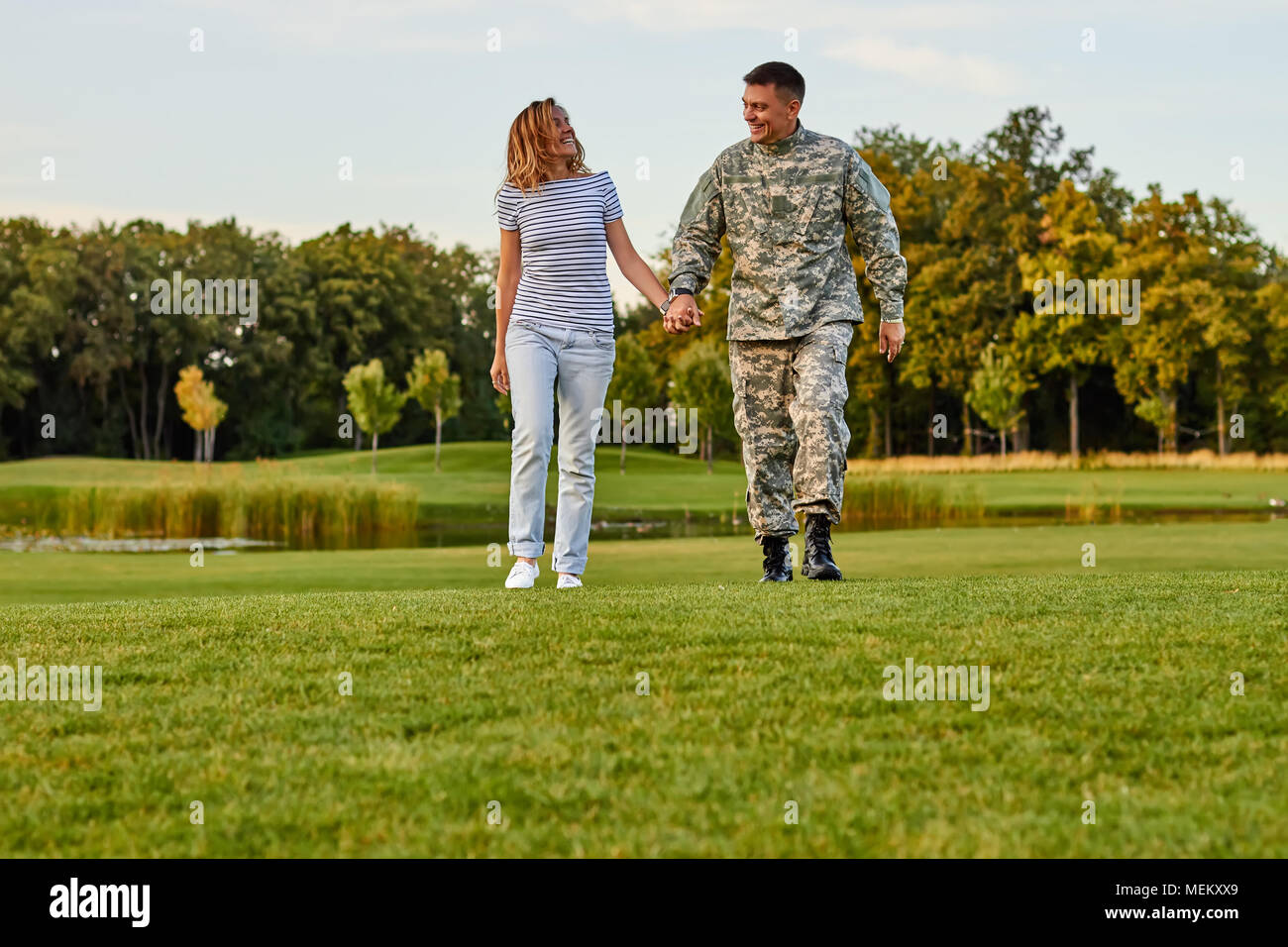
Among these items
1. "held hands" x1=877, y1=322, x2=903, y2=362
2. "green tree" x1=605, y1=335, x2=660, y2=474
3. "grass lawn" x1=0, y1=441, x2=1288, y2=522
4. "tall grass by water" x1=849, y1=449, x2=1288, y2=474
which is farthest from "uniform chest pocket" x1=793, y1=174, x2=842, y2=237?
"green tree" x1=605, y1=335, x2=660, y2=474

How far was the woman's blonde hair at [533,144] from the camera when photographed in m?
5.73

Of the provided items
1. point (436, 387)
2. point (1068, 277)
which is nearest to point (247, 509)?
point (436, 387)

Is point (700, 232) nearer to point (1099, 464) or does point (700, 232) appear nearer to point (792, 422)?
point (792, 422)

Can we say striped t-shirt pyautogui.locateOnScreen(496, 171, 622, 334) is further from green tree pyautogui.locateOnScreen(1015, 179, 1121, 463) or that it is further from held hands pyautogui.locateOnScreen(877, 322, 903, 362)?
green tree pyautogui.locateOnScreen(1015, 179, 1121, 463)

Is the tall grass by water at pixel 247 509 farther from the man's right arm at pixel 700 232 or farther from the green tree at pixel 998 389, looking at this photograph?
the green tree at pixel 998 389

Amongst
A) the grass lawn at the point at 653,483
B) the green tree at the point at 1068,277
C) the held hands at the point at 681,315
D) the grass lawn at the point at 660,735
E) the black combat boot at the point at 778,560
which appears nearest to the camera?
the grass lawn at the point at 660,735

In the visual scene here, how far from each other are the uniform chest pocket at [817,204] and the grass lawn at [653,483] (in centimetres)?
1630

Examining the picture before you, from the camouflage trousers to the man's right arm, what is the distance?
0.42 metres

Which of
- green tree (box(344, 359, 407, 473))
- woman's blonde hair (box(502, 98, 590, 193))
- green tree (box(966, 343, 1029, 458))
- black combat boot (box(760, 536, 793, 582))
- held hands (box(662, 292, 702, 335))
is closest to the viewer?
woman's blonde hair (box(502, 98, 590, 193))

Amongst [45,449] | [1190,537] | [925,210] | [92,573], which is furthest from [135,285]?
[1190,537]

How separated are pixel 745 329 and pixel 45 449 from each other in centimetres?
5593

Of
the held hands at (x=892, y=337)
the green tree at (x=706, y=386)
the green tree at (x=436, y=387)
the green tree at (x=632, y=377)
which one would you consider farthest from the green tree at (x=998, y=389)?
the held hands at (x=892, y=337)

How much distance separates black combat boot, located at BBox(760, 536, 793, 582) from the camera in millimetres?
6238
